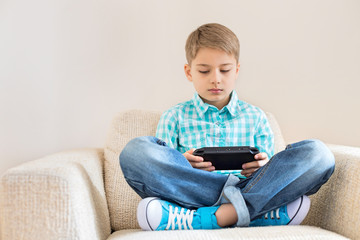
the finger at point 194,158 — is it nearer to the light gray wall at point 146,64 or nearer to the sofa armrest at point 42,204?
the sofa armrest at point 42,204

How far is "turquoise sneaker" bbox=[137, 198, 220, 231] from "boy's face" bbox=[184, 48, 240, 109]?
0.49 m

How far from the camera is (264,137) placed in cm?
165

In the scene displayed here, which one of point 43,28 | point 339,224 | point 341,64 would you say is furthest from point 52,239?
point 341,64

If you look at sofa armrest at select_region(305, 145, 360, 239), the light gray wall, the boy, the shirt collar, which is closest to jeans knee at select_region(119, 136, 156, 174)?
the boy

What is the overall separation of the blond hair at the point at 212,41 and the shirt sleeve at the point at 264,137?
27 centimetres

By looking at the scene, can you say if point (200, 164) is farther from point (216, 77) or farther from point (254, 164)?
point (216, 77)

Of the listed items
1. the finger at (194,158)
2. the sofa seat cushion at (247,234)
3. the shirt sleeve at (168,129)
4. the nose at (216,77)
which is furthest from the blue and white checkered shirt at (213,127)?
the sofa seat cushion at (247,234)

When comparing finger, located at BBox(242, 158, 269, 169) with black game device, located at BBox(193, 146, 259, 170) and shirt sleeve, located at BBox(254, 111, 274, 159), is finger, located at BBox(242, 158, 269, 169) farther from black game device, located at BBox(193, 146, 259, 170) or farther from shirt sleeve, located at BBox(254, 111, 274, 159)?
shirt sleeve, located at BBox(254, 111, 274, 159)

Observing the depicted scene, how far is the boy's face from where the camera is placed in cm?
159

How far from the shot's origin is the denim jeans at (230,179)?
1.25 meters

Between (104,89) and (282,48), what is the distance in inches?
33.4

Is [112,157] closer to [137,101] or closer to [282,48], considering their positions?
[137,101]

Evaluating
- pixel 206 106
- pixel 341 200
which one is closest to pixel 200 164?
pixel 206 106

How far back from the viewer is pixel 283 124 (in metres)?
2.14
